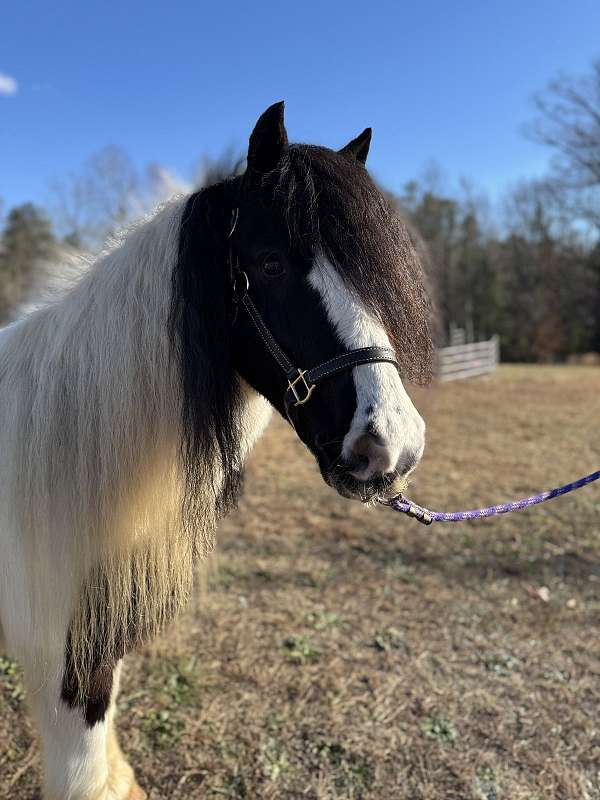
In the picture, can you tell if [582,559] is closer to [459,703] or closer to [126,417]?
[459,703]

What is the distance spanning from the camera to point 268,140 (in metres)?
1.38

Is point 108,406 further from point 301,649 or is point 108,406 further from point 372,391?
point 301,649

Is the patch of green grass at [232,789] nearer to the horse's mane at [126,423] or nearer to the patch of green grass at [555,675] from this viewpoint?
the horse's mane at [126,423]

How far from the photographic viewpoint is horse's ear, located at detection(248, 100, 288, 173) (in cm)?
134

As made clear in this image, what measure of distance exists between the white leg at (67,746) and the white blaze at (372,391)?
3.79 feet

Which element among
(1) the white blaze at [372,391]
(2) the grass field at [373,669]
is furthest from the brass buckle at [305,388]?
(2) the grass field at [373,669]

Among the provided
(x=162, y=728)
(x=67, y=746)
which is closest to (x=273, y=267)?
(x=67, y=746)

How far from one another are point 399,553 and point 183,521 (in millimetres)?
3073

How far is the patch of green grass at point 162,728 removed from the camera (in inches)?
93.0

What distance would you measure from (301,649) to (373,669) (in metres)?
0.42

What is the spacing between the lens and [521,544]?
14.4ft

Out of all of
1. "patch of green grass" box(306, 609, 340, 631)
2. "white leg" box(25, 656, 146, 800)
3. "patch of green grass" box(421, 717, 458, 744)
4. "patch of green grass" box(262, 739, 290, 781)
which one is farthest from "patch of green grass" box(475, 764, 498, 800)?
"white leg" box(25, 656, 146, 800)

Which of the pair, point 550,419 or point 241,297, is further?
point 550,419

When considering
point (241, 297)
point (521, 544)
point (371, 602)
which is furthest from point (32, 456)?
point (521, 544)
